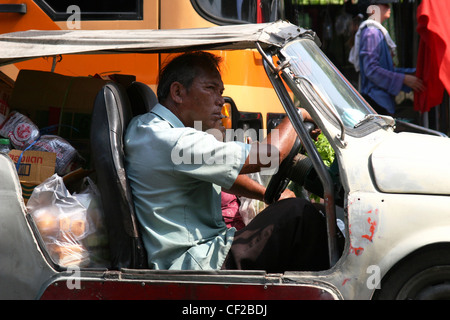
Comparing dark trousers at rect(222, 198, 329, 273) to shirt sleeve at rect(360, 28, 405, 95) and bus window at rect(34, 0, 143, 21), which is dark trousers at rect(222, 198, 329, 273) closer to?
bus window at rect(34, 0, 143, 21)

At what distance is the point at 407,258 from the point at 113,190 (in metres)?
1.29

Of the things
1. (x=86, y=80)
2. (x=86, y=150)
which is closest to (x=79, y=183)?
(x=86, y=150)

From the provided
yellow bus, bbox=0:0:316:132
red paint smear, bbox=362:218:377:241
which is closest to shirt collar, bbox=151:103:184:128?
red paint smear, bbox=362:218:377:241

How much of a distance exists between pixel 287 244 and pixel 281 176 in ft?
1.15

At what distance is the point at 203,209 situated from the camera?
3.08 m

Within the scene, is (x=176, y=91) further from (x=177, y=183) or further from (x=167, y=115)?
(x=177, y=183)

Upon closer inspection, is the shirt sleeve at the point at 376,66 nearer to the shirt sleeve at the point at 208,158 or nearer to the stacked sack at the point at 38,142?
the stacked sack at the point at 38,142

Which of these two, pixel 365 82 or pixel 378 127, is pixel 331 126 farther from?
pixel 365 82

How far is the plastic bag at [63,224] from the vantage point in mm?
2910

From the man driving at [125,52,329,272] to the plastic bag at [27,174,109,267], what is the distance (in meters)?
0.26

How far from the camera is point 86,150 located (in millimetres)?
3750

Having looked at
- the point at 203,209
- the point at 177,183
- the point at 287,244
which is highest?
the point at 177,183

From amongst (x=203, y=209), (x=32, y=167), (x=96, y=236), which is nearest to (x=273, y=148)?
(x=203, y=209)

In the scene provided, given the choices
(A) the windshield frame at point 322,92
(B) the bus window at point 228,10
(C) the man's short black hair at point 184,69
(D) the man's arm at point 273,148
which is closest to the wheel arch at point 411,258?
(A) the windshield frame at point 322,92
